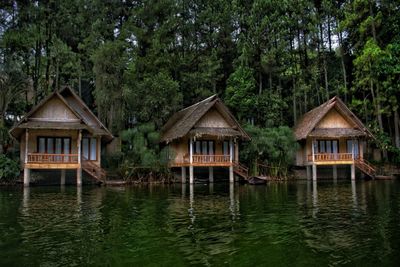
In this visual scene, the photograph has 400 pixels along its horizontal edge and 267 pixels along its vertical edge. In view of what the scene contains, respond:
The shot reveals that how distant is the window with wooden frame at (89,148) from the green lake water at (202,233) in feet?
42.8

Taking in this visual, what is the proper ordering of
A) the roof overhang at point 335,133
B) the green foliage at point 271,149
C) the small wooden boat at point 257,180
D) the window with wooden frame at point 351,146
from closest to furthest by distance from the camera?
the small wooden boat at point 257,180, the green foliage at point 271,149, the roof overhang at point 335,133, the window with wooden frame at point 351,146

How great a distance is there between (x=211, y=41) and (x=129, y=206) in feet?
92.1

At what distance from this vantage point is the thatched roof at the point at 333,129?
32.4 metres

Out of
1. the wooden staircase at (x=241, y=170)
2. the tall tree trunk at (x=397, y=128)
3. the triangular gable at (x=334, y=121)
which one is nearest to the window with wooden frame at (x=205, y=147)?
the wooden staircase at (x=241, y=170)

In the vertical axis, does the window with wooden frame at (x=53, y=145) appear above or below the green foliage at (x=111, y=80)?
below

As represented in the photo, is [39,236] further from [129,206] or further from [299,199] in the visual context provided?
[299,199]

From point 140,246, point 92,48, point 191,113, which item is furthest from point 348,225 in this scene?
point 92,48

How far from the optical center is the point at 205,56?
40156mm

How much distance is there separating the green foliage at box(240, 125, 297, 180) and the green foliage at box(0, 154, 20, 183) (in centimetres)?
1667

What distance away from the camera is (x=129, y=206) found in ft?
53.7

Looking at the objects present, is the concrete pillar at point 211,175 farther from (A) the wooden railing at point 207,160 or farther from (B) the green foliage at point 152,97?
(B) the green foliage at point 152,97

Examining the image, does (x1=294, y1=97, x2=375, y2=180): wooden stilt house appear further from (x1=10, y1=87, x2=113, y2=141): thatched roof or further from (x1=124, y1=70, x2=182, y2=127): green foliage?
(x1=10, y1=87, x2=113, y2=141): thatched roof

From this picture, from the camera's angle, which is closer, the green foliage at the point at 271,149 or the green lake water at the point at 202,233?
the green lake water at the point at 202,233

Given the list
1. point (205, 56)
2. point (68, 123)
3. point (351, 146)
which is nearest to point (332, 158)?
point (351, 146)
